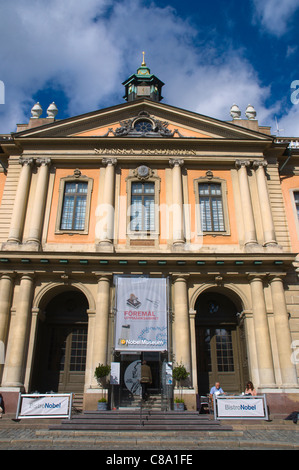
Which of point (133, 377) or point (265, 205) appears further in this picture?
point (265, 205)

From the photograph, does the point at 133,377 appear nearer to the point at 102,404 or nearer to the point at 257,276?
the point at 102,404

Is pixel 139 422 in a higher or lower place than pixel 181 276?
lower

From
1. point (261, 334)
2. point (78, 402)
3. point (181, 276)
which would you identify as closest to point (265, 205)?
point (181, 276)

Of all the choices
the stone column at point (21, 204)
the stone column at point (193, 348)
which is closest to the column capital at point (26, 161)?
the stone column at point (21, 204)

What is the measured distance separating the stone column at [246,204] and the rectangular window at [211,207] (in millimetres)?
1072

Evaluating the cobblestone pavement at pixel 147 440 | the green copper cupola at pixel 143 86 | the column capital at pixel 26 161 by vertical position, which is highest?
the green copper cupola at pixel 143 86

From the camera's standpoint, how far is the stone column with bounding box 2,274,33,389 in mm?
14820

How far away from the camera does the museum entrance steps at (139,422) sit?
11.4 meters

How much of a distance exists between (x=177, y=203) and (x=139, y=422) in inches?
381

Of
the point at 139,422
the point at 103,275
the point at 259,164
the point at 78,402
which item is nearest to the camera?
the point at 139,422

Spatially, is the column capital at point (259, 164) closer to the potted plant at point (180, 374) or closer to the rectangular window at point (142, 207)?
the rectangular window at point (142, 207)

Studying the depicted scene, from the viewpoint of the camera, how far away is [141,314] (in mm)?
15711
